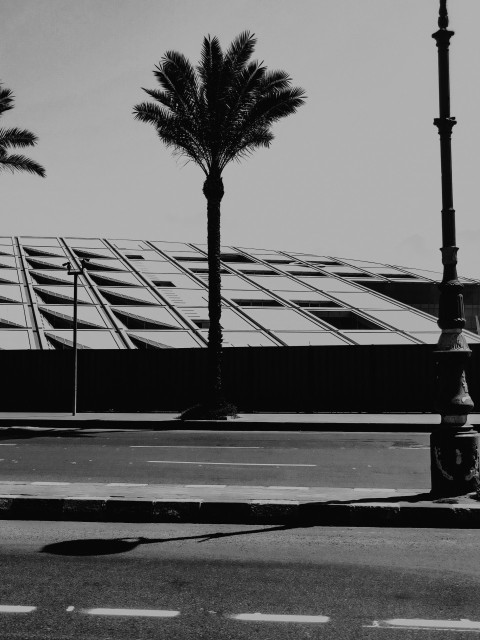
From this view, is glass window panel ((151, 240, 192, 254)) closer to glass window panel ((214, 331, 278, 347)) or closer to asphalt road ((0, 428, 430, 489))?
glass window panel ((214, 331, 278, 347))

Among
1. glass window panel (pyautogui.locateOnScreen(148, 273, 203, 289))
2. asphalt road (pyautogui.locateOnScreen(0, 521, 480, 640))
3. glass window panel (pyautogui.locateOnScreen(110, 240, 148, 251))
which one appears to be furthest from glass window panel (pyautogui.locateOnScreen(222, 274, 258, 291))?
asphalt road (pyautogui.locateOnScreen(0, 521, 480, 640))

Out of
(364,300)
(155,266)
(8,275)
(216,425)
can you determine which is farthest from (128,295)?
(216,425)

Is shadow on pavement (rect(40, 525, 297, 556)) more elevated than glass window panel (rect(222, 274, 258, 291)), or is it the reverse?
glass window panel (rect(222, 274, 258, 291))

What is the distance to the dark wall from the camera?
83.9ft

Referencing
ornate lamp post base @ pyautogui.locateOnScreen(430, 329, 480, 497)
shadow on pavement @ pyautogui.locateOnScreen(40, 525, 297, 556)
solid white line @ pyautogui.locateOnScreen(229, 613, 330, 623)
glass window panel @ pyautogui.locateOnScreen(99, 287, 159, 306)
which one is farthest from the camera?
glass window panel @ pyautogui.locateOnScreen(99, 287, 159, 306)

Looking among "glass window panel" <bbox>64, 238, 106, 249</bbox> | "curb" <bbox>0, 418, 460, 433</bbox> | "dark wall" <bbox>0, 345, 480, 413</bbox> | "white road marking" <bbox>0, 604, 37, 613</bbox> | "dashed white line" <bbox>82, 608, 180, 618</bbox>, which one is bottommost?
"curb" <bbox>0, 418, 460, 433</bbox>

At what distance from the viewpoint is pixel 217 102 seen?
24.2 meters

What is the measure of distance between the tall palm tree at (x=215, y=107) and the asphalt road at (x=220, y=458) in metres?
7.24

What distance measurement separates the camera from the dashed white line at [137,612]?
16.5ft

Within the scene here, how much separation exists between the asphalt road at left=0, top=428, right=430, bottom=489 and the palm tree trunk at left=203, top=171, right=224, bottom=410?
12.3 feet

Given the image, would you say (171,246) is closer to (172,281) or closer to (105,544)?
(172,281)

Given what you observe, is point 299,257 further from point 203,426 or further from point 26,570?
point 26,570

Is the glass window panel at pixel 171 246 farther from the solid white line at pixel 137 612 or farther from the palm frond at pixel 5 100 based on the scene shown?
the solid white line at pixel 137 612

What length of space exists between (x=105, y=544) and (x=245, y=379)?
1939 cm
